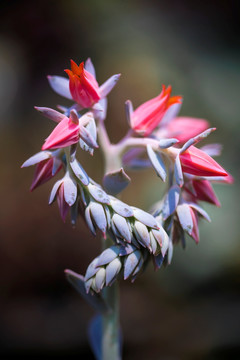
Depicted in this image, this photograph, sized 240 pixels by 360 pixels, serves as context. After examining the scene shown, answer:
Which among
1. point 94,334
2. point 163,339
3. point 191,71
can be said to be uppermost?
point 191,71

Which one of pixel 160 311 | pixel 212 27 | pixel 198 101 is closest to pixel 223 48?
pixel 212 27

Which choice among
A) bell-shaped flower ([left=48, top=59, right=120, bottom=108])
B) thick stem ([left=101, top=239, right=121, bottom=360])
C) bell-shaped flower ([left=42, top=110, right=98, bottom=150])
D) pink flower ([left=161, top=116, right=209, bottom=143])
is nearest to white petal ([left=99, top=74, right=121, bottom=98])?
bell-shaped flower ([left=48, top=59, right=120, bottom=108])

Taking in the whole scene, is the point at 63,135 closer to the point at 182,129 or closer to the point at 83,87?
the point at 83,87

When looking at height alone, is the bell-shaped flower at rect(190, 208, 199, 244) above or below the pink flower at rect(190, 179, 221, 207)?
below

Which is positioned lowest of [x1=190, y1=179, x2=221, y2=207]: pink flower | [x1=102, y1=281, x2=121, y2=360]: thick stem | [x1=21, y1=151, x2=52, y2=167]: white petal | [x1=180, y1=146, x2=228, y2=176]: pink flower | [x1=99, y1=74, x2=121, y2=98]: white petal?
[x1=102, y1=281, x2=121, y2=360]: thick stem

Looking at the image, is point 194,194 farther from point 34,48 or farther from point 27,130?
point 34,48

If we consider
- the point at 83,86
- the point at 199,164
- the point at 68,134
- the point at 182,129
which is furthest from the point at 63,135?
the point at 182,129

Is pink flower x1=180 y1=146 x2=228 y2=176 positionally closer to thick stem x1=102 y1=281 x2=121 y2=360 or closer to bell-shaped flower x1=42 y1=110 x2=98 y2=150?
bell-shaped flower x1=42 y1=110 x2=98 y2=150
